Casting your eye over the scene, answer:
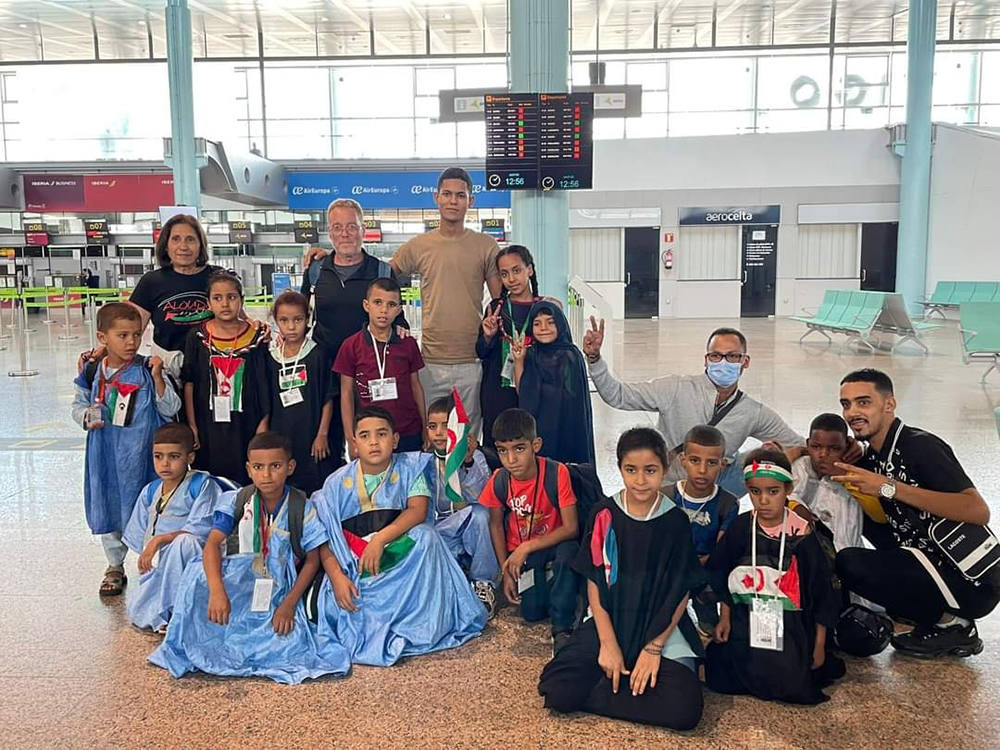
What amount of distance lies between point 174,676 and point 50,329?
19254 millimetres

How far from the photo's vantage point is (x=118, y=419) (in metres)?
3.82

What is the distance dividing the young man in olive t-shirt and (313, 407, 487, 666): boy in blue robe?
100 centimetres

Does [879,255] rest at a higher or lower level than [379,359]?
higher

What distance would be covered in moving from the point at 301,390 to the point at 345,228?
0.87 meters

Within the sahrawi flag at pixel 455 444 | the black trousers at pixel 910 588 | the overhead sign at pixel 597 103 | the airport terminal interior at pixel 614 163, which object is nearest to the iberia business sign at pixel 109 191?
the airport terminal interior at pixel 614 163

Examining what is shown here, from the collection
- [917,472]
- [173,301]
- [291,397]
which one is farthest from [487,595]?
[173,301]

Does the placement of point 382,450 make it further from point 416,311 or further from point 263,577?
point 416,311

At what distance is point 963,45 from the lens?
23.0m

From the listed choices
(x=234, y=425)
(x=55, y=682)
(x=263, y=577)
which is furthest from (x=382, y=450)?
(x=55, y=682)

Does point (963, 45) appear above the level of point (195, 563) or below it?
above

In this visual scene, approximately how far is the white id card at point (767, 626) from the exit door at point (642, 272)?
65.1ft

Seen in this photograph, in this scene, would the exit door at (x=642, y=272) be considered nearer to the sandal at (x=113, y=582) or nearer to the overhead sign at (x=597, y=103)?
the overhead sign at (x=597, y=103)

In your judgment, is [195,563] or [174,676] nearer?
[174,676]

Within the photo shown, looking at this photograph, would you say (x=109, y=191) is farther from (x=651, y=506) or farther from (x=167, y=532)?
(x=651, y=506)
